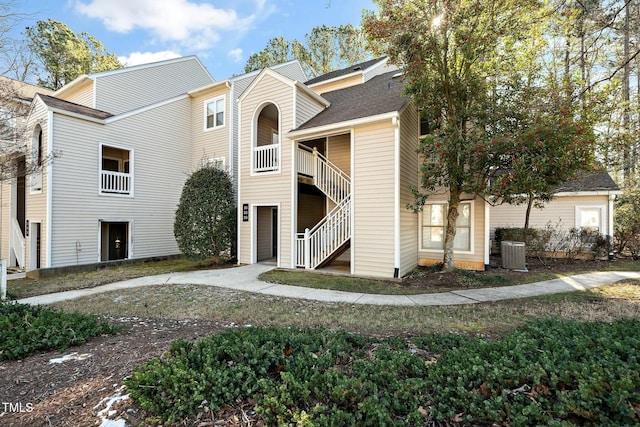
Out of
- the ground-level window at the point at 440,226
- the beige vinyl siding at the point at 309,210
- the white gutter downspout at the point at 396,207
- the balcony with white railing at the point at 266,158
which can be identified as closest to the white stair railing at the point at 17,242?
the balcony with white railing at the point at 266,158

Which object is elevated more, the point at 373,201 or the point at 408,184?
the point at 408,184

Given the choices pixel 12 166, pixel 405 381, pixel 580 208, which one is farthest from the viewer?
pixel 580 208

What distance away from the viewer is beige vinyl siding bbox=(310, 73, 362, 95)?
13570mm

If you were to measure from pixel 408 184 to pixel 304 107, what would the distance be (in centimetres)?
447

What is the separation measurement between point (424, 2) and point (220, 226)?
8899mm

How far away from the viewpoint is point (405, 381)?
7.57 ft

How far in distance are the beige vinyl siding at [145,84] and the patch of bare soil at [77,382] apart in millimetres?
13272

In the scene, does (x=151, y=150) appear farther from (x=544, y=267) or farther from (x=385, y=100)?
(x=544, y=267)

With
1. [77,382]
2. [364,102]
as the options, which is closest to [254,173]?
[364,102]

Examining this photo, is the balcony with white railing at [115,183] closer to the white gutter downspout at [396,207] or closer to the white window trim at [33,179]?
the white window trim at [33,179]

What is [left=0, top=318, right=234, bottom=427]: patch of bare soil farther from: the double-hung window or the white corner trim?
the double-hung window

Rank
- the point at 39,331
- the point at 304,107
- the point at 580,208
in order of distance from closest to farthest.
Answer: the point at 39,331
the point at 304,107
the point at 580,208

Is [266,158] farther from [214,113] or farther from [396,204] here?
[214,113]

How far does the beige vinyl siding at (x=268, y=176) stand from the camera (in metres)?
9.55
